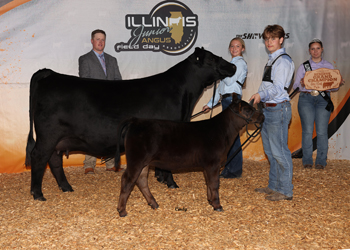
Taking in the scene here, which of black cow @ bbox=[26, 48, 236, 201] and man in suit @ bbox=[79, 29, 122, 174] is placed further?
man in suit @ bbox=[79, 29, 122, 174]

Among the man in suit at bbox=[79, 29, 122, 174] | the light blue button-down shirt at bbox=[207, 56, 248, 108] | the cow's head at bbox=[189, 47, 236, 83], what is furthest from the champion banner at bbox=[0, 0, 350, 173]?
the cow's head at bbox=[189, 47, 236, 83]

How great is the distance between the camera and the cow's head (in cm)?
475

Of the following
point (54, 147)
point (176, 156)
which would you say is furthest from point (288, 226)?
point (54, 147)

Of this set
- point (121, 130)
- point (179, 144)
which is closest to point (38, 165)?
point (121, 130)

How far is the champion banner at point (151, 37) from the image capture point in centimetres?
618

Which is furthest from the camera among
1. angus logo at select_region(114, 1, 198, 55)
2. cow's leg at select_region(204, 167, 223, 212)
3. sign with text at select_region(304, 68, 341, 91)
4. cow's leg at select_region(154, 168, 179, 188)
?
angus logo at select_region(114, 1, 198, 55)

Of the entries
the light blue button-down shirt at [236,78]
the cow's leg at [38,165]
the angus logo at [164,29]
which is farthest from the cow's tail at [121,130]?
the angus logo at [164,29]

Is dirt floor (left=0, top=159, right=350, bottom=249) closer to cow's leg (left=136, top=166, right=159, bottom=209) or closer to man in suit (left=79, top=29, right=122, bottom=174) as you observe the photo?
cow's leg (left=136, top=166, right=159, bottom=209)

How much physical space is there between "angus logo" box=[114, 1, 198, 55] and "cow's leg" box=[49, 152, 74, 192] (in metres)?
2.63

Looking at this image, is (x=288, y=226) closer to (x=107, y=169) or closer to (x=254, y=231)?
(x=254, y=231)

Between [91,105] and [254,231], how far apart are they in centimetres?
250

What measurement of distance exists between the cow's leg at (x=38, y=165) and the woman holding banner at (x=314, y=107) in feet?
14.8

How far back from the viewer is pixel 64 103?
4.30m

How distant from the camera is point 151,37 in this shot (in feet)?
21.3
